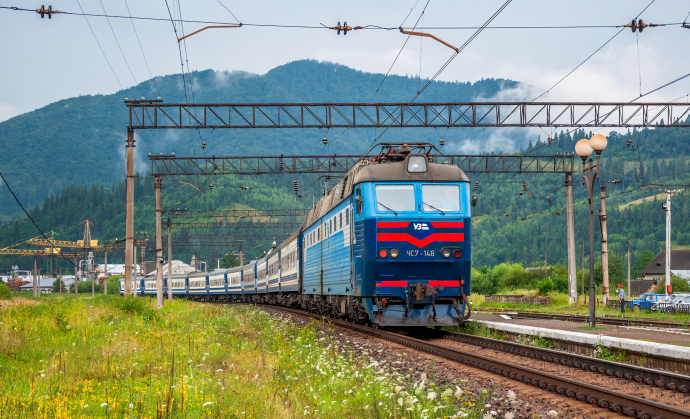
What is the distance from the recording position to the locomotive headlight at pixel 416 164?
15.5 meters

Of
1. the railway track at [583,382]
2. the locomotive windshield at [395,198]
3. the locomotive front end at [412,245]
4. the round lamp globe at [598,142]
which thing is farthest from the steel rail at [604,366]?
the round lamp globe at [598,142]

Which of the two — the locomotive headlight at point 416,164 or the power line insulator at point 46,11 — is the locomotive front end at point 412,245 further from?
the power line insulator at point 46,11

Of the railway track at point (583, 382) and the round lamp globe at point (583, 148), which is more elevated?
the round lamp globe at point (583, 148)

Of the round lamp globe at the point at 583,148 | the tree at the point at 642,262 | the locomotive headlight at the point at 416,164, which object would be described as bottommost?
the tree at the point at 642,262

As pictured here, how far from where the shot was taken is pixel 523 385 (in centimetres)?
898

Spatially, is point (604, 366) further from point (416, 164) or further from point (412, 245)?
point (416, 164)

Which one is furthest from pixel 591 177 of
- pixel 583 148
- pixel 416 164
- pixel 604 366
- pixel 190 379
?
pixel 190 379

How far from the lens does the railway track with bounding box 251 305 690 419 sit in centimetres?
695

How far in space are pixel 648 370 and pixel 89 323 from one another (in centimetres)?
1203

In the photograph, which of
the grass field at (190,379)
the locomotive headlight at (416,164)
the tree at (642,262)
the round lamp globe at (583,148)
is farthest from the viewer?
the tree at (642,262)

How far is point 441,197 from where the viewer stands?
15.5 meters

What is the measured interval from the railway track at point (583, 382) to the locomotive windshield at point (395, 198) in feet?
10.3

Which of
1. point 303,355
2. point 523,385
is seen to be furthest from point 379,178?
point 523,385

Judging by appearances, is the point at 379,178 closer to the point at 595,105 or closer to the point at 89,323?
the point at 89,323
